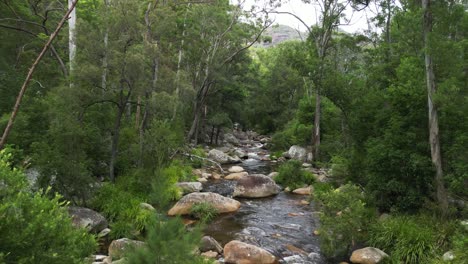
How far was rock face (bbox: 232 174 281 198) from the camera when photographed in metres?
15.4

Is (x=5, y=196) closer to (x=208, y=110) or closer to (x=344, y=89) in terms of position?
(x=344, y=89)

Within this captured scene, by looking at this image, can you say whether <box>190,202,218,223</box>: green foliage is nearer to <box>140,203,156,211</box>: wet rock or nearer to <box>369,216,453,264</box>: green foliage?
<box>140,203,156,211</box>: wet rock

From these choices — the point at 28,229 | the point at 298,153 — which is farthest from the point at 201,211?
the point at 298,153

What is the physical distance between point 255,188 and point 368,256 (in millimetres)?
7601

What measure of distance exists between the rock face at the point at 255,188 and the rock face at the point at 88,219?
22.1ft

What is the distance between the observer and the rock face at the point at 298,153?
2480 cm

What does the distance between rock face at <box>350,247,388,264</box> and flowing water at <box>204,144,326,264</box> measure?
2.75ft

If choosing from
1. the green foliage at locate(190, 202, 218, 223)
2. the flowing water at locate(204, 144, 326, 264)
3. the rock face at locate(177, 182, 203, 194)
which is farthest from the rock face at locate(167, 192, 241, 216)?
the rock face at locate(177, 182, 203, 194)

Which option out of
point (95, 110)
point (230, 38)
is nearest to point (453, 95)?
point (95, 110)

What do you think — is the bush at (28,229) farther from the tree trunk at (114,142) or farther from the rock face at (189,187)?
the rock face at (189,187)

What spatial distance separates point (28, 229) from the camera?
11.2 feet

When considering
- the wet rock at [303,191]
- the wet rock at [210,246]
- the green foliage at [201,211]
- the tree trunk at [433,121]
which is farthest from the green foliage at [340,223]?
the wet rock at [303,191]

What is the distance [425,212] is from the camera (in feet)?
32.1

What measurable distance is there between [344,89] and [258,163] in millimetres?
Result: 11439
